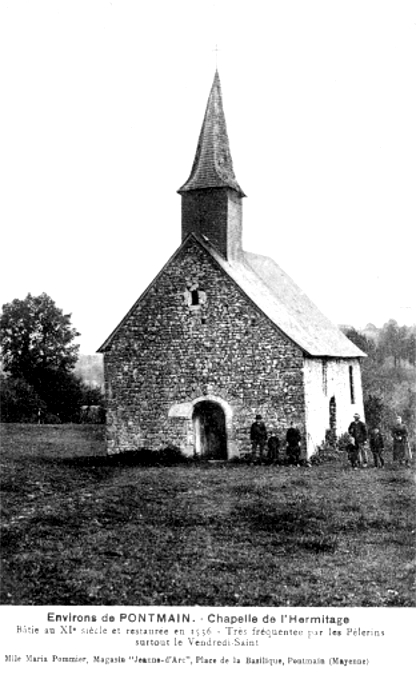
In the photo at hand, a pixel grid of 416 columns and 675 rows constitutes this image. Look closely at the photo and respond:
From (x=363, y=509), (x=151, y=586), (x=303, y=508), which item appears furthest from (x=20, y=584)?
(x=363, y=509)

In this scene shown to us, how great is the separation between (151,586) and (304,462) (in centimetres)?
1063

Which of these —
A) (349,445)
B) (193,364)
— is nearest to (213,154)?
(193,364)

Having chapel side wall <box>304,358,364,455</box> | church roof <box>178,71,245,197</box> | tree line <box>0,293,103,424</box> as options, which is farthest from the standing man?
tree line <box>0,293,103,424</box>

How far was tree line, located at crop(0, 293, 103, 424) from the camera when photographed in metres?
37.9

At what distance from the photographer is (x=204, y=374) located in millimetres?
20172

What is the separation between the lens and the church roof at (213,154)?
853 inches

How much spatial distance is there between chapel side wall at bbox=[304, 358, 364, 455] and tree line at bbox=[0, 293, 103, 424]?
18.2m

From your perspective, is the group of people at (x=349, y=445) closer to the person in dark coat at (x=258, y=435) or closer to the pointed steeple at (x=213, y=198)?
the person in dark coat at (x=258, y=435)

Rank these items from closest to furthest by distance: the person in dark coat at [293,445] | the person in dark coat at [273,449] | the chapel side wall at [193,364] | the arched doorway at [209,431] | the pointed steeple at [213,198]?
the person in dark coat at [293,445]
the person in dark coat at [273,449]
the chapel side wall at [193,364]
the arched doorway at [209,431]
the pointed steeple at [213,198]

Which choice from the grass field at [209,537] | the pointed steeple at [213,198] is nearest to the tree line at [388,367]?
the pointed steeple at [213,198]
